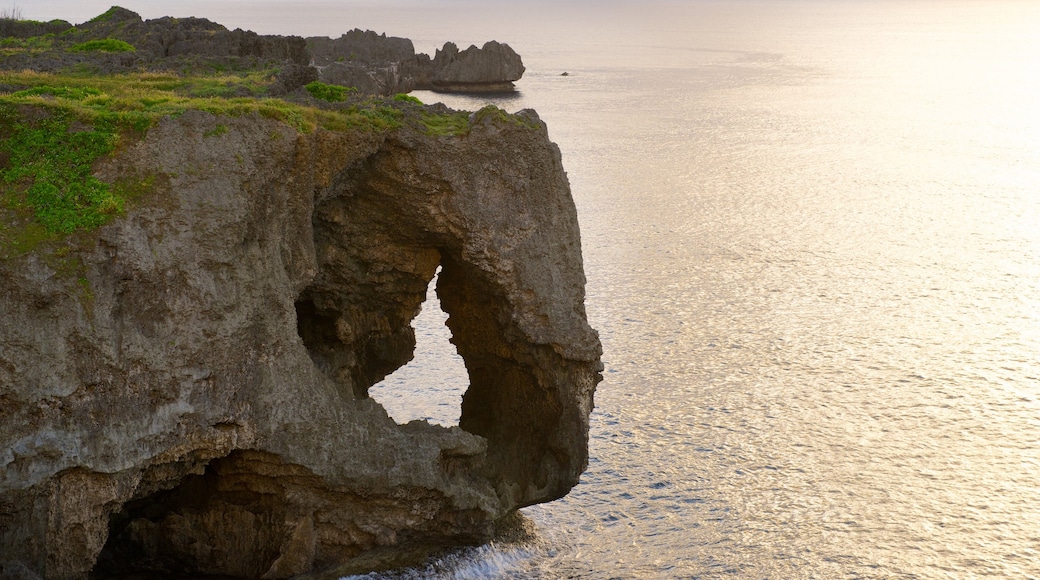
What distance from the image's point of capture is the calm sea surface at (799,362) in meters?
28.8

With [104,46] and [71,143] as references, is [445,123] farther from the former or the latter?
[104,46]

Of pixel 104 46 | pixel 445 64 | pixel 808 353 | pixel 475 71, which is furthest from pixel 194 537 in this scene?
pixel 445 64

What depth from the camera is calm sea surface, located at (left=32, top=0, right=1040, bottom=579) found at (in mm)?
28828

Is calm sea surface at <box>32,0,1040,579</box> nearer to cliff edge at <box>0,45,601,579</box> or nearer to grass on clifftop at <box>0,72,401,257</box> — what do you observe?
cliff edge at <box>0,45,601,579</box>

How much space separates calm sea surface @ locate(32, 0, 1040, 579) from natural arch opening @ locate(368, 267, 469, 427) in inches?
4.5

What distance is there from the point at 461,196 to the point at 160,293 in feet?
22.7

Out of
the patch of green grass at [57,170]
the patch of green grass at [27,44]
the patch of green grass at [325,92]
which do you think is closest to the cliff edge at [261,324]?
the patch of green grass at [57,170]

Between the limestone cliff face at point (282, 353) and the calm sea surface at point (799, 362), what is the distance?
120 inches

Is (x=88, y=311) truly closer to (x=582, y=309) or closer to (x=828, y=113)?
(x=582, y=309)

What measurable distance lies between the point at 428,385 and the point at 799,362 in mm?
13377

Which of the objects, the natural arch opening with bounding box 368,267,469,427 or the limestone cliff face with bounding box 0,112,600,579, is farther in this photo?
the natural arch opening with bounding box 368,267,469,427

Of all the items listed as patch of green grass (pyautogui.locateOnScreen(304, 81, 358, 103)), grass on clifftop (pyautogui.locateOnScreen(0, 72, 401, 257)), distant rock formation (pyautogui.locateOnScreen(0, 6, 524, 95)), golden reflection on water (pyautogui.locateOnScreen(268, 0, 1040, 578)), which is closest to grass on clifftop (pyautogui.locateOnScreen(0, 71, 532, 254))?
grass on clifftop (pyautogui.locateOnScreen(0, 72, 401, 257))

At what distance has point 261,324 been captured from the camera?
2144 cm

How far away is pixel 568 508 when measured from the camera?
3003 cm
